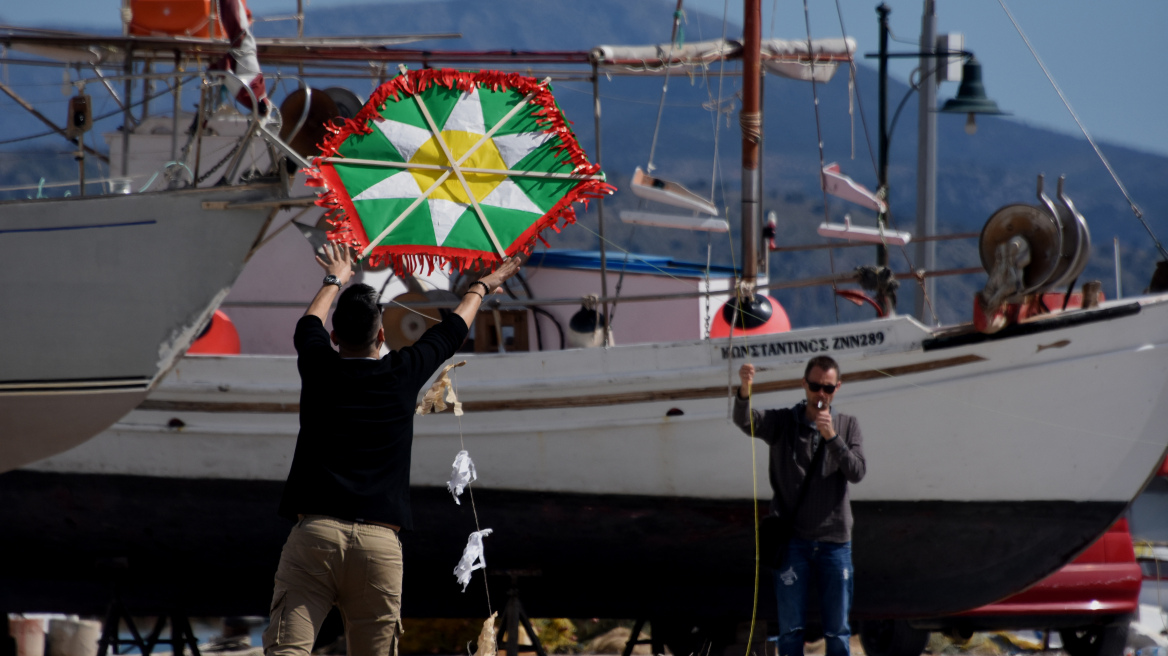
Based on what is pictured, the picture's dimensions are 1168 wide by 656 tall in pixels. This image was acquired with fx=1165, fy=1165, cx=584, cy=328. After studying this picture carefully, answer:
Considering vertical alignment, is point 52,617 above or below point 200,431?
below

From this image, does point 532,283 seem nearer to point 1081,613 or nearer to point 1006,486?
point 1006,486

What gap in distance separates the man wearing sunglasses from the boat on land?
57.4 inches

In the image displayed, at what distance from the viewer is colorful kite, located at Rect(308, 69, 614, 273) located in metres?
5.67

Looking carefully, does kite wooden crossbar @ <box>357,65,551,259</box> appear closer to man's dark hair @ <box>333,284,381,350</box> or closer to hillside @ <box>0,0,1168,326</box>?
man's dark hair @ <box>333,284,381,350</box>

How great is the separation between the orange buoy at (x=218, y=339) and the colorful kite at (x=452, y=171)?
95.0 inches

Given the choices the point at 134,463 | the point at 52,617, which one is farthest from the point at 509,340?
the point at 52,617

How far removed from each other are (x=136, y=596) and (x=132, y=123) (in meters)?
3.64

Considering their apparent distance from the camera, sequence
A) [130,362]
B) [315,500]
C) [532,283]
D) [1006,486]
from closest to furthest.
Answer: [315,500] → [130,362] → [1006,486] → [532,283]

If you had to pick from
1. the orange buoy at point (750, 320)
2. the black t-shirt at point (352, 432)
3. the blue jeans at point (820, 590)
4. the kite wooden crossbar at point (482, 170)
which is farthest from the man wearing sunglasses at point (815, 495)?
the black t-shirt at point (352, 432)

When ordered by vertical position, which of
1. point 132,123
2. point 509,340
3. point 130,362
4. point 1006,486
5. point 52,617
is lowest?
point 52,617

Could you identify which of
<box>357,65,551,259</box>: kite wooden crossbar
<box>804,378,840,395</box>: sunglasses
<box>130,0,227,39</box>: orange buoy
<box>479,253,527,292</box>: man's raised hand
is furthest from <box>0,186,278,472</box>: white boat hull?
<box>804,378,840,395</box>: sunglasses

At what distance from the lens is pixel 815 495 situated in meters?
5.39

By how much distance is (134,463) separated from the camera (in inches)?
308

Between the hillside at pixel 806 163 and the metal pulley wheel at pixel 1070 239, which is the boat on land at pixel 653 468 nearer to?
the metal pulley wheel at pixel 1070 239
